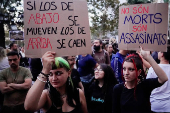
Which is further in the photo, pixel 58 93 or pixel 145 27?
pixel 145 27

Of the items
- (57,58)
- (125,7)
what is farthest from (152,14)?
(57,58)

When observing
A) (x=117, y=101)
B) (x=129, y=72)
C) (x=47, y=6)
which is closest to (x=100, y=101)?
(x=117, y=101)

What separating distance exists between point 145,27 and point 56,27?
116 centimetres

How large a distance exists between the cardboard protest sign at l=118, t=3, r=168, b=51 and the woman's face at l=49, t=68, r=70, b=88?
0.97 m

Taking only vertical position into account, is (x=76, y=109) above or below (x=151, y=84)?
below

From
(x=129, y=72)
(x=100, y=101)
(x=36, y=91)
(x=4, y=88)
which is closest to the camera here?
(x=36, y=91)

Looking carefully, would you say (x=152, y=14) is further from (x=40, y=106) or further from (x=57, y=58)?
(x=40, y=106)

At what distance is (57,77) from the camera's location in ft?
7.47

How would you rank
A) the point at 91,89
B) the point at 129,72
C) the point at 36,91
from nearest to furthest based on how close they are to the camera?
the point at 36,91, the point at 129,72, the point at 91,89

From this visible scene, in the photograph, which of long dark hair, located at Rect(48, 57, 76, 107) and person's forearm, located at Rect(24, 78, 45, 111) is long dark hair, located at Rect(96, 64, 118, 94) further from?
person's forearm, located at Rect(24, 78, 45, 111)

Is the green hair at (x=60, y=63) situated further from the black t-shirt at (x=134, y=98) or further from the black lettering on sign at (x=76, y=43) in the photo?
the black t-shirt at (x=134, y=98)

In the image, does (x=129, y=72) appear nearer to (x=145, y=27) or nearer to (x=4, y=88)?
(x=145, y=27)

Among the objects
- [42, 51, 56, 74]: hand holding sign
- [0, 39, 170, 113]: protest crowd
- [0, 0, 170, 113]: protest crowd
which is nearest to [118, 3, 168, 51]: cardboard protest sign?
[0, 0, 170, 113]: protest crowd

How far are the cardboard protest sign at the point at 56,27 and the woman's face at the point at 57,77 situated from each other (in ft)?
0.63
